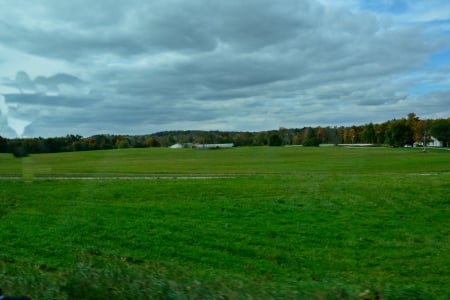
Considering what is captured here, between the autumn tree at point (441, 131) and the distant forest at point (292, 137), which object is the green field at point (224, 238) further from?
the autumn tree at point (441, 131)

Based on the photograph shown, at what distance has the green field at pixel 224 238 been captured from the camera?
5.08 m

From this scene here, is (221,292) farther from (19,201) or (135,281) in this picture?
(19,201)

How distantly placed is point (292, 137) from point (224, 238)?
68296 millimetres

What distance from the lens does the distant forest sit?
28.2 meters

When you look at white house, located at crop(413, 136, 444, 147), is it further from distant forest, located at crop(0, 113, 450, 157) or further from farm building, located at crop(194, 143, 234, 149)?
farm building, located at crop(194, 143, 234, 149)

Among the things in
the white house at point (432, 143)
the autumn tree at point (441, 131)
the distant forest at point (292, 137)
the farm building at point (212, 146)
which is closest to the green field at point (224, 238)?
the distant forest at point (292, 137)

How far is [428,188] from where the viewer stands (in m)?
25.6

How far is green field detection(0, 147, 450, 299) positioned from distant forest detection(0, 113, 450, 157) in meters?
2.51

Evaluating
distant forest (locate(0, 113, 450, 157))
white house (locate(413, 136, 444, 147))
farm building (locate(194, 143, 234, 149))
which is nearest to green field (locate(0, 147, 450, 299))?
distant forest (locate(0, 113, 450, 157))

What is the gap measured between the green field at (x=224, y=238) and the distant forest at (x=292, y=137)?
251 centimetres

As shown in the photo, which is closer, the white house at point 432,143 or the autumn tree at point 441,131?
the autumn tree at point 441,131

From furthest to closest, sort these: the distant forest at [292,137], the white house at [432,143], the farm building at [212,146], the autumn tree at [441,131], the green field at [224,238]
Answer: the white house at [432,143] → the autumn tree at [441,131] → the farm building at [212,146] → the distant forest at [292,137] → the green field at [224,238]

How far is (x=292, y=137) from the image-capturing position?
83.0 meters

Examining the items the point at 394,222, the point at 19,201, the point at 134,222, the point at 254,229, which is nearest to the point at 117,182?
the point at 19,201
